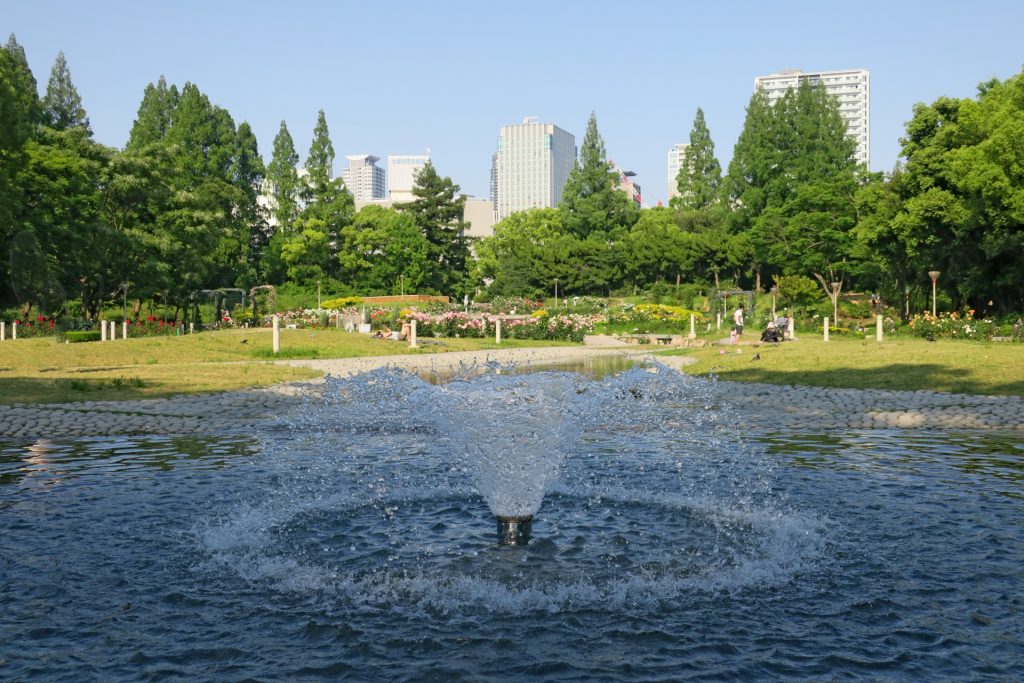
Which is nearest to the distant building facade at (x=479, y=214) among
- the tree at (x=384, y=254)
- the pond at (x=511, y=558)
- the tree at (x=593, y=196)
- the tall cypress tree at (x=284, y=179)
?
the tree at (x=593, y=196)

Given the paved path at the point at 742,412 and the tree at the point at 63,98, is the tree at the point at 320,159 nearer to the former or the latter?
the tree at the point at 63,98

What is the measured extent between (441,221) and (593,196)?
47.6 feet

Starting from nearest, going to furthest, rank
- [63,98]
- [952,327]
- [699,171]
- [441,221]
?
1. [952,327]
2. [63,98]
3. [441,221]
4. [699,171]

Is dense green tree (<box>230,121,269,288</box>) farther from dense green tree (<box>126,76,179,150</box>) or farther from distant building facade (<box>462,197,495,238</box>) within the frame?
distant building facade (<box>462,197,495,238</box>)

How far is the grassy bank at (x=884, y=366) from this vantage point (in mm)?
18703

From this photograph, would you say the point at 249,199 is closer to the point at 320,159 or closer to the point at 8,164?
the point at 320,159

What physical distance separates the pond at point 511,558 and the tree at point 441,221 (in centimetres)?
6684

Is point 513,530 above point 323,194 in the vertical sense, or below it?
below

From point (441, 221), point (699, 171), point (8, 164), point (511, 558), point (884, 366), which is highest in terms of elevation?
point (699, 171)

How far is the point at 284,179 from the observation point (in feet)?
231

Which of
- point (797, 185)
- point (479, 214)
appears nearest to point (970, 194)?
point (797, 185)

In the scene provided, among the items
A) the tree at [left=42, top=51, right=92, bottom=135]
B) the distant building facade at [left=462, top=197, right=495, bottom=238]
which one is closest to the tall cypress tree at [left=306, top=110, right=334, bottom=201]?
the tree at [left=42, top=51, right=92, bottom=135]

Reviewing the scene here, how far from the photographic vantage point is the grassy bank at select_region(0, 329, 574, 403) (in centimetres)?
1833

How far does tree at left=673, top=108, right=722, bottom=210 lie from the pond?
73.1 metres
